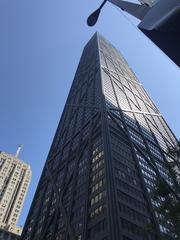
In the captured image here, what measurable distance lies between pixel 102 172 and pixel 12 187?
114 metres

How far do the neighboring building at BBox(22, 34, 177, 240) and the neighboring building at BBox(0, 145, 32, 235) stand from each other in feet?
176

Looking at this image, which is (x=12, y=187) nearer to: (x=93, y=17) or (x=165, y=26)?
(x=93, y=17)

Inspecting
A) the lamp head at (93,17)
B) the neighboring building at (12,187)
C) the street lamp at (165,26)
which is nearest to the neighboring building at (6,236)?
the neighboring building at (12,187)

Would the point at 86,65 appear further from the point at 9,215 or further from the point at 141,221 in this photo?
the point at 141,221

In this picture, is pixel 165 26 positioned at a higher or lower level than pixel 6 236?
lower

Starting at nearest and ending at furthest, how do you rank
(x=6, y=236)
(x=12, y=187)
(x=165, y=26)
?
(x=165, y=26)
(x=6, y=236)
(x=12, y=187)

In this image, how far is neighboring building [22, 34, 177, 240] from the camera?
180ft

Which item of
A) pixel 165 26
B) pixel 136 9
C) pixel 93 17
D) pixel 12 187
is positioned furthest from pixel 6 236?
pixel 165 26

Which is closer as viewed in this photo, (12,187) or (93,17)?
(93,17)

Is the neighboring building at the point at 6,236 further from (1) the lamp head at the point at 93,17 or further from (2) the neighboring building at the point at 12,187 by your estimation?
(1) the lamp head at the point at 93,17

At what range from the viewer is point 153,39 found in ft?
16.1

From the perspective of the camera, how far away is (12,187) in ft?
535

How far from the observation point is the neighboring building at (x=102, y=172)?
54875 millimetres

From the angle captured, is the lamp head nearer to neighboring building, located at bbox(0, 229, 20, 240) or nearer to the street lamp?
the street lamp
